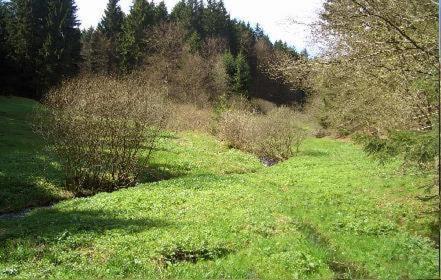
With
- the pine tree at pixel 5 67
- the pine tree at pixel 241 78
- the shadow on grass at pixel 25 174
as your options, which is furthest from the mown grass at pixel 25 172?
the pine tree at pixel 241 78

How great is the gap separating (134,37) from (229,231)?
58217 mm

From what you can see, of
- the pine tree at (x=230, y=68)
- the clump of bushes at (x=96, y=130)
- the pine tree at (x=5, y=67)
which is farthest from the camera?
the pine tree at (x=230, y=68)

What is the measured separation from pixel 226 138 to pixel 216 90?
32.5 metres

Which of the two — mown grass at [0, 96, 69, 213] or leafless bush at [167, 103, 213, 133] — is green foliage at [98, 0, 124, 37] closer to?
leafless bush at [167, 103, 213, 133]

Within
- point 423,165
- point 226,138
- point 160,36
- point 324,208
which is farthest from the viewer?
point 160,36

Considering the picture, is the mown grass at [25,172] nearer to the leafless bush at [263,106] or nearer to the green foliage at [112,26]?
the leafless bush at [263,106]

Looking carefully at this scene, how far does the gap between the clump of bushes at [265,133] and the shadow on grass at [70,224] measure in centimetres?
1992

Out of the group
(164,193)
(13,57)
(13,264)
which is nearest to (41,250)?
(13,264)

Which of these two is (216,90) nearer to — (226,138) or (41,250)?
(226,138)

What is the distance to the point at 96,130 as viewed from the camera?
62.0 feet

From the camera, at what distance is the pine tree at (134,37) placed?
2552 inches

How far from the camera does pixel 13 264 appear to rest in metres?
8.66

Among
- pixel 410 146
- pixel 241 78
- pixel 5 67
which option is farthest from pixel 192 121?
pixel 410 146

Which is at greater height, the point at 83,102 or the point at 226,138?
the point at 83,102
